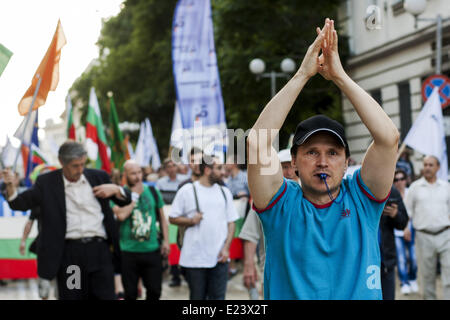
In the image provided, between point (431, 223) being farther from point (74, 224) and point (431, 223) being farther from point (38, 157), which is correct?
point (38, 157)

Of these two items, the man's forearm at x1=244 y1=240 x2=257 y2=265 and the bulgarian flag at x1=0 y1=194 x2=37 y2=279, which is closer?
the man's forearm at x1=244 y1=240 x2=257 y2=265

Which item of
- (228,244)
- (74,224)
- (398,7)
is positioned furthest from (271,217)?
(398,7)

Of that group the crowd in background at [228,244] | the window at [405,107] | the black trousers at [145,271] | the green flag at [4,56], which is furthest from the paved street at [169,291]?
the green flag at [4,56]

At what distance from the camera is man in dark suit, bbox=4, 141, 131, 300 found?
6594mm

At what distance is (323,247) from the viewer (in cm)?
291

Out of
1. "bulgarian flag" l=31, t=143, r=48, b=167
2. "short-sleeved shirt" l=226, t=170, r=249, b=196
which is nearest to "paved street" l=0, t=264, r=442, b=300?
"short-sleeved shirt" l=226, t=170, r=249, b=196

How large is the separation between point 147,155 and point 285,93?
1892 cm

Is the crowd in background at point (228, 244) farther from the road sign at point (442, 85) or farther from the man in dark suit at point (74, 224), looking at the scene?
the road sign at point (442, 85)

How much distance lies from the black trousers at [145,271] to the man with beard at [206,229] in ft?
2.59

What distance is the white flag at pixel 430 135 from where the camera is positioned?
33.8ft

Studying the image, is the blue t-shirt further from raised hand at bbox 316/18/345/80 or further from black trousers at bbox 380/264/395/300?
black trousers at bbox 380/264/395/300

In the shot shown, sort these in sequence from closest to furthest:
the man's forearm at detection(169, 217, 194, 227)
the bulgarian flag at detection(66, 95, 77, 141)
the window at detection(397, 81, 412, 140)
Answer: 1. the man's forearm at detection(169, 217, 194, 227)
2. the bulgarian flag at detection(66, 95, 77, 141)
3. the window at detection(397, 81, 412, 140)

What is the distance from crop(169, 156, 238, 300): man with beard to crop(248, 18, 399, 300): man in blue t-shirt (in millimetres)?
4379

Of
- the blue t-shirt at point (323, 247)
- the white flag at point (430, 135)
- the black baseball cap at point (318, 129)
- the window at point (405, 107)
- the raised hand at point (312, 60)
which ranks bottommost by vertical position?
the blue t-shirt at point (323, 247)
